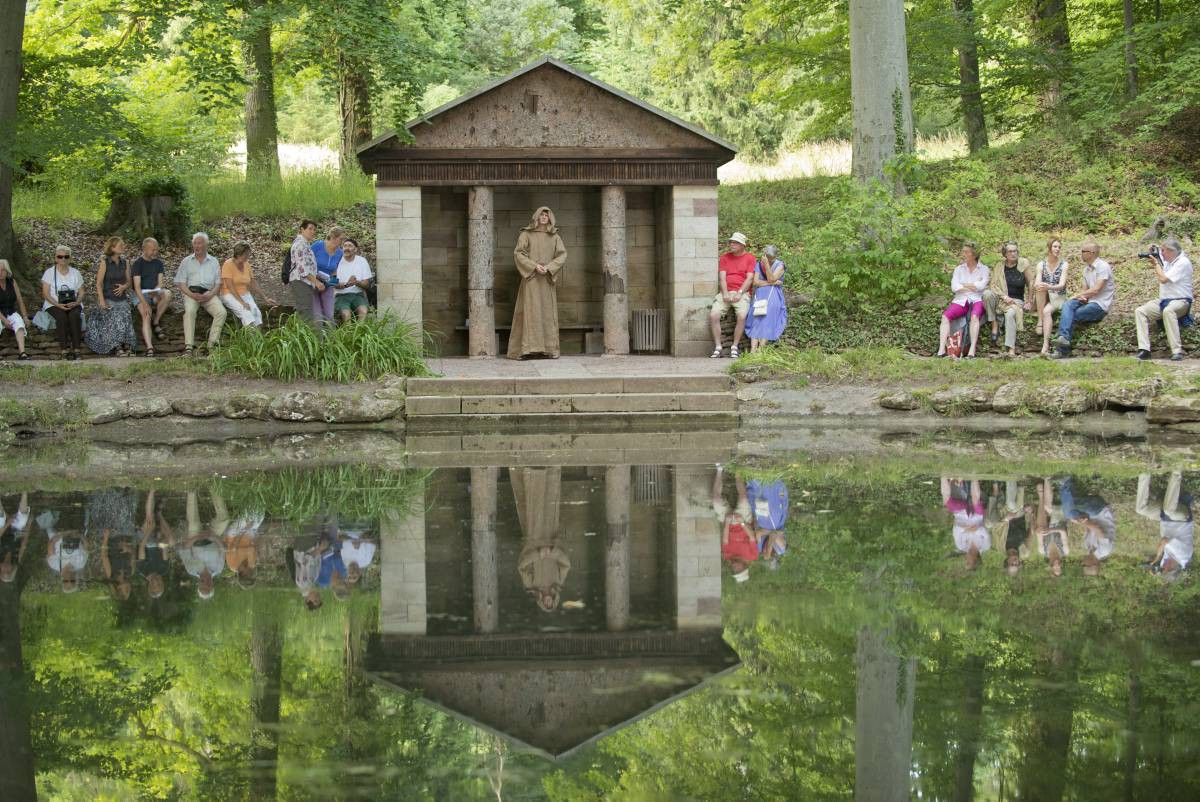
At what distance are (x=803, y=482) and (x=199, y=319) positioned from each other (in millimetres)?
10302

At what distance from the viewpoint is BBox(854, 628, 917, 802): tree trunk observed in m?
3.78

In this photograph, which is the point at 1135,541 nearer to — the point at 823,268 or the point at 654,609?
the point at 654,609

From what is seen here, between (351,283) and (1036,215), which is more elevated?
(1036,215)

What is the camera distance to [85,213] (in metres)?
23.5

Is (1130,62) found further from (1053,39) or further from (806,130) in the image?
(806,130)

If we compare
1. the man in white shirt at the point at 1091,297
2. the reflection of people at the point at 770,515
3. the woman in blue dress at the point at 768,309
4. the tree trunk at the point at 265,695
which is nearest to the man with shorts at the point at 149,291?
the woman in blue dress at the point at 768,309

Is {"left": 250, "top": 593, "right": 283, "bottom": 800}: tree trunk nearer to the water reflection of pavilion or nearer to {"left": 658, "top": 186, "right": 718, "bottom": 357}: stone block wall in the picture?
the water reflection of pavilion

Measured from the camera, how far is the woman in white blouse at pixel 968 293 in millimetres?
16078

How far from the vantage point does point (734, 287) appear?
1753cm

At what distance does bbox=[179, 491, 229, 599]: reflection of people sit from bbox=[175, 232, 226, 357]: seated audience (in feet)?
26.5

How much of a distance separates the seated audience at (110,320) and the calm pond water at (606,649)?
8.50 meters

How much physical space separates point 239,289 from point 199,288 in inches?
20.6

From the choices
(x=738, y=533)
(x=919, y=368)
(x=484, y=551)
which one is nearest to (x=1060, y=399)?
(x=919, y=368)

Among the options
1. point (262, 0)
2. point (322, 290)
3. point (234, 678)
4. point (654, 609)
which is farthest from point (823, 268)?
point (234, 678)
